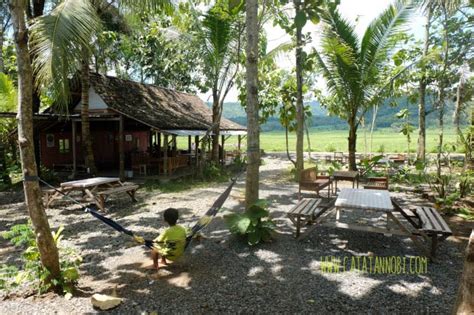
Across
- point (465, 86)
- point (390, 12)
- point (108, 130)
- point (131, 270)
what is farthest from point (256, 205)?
point (465, 86)

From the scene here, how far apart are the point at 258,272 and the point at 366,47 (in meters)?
9.65

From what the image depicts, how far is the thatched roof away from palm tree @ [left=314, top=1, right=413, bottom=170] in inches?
260

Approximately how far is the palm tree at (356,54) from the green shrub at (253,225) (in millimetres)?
7629

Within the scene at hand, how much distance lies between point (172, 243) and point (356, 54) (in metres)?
9.85

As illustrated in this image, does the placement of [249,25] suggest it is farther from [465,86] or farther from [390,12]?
[465,86]

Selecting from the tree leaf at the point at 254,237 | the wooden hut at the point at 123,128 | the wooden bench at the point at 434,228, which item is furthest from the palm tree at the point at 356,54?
the tree leaf at the point at 254,237

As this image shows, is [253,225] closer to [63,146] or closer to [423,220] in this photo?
[423,220]

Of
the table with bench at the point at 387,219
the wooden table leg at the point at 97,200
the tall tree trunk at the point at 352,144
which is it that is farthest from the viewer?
the tall tree trunk at the point at 352,144

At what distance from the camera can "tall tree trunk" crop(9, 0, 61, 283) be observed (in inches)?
134

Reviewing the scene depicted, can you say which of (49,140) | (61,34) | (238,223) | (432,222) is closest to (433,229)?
(432,222)

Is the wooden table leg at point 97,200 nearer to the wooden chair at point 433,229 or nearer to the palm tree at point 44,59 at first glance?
the palm tree at point 44,59

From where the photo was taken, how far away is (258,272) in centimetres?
432

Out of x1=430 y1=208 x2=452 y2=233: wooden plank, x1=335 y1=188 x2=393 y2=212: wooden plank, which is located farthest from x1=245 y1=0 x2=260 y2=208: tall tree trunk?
x1=430 y1=208 x2=452 y2=233: wooden plank

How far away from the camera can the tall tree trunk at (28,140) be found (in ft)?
11.2
